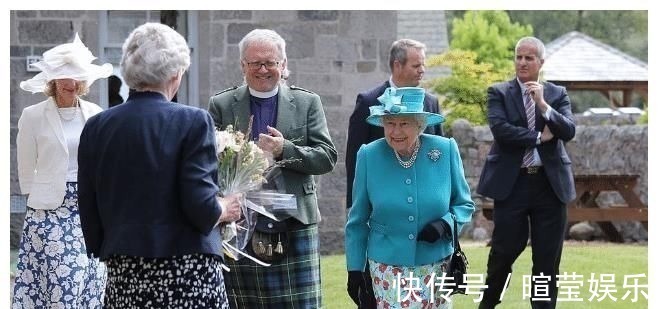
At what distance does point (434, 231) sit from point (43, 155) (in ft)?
8.37

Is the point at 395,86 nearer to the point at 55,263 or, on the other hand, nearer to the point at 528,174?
the point at 528,174

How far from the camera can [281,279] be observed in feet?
22.8

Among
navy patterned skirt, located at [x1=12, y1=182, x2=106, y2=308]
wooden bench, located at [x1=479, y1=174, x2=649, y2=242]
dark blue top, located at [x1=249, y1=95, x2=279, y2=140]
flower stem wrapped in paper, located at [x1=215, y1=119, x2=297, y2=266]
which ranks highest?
dark blue top, located at [x1=249, y1=95, x2=279, y2=140]

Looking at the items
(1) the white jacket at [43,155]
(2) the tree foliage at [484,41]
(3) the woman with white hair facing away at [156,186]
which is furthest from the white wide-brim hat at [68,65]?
(2) the tree foliage at [484,41]

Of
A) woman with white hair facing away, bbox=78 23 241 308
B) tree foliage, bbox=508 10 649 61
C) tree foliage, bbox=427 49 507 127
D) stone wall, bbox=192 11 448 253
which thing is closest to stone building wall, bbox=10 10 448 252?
stone wall, bbox=192 11 448 253

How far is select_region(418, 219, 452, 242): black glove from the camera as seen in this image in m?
6.39

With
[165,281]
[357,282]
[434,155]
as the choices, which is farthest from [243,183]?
[434,155]

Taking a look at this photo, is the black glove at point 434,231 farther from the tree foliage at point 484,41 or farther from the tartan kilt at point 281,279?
the tree foliage at point 484,41

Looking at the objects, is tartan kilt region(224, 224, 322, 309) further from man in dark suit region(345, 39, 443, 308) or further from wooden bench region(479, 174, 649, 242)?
wooden bench region(479, 174, 649, 242)

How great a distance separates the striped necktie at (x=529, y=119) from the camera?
912 cm

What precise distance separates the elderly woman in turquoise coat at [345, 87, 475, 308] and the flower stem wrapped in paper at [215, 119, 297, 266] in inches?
17.0

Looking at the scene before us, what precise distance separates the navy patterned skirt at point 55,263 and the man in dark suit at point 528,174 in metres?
2.78

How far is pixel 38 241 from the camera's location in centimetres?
781
